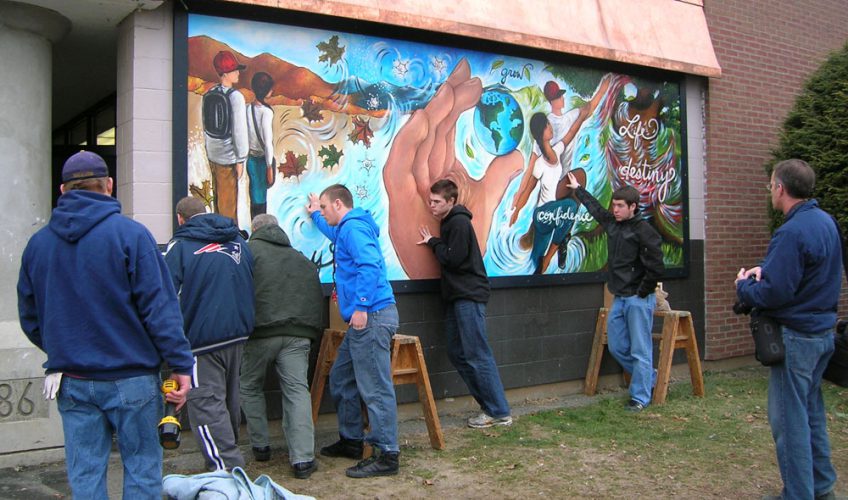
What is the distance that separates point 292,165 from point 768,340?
380cm

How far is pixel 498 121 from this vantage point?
783 centimetres

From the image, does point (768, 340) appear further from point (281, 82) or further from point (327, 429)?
point (281, 82)

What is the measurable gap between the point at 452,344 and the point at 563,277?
1.89m

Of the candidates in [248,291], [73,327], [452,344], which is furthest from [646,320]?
[73,327]

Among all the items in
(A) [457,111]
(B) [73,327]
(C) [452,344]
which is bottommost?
(C) [452,344]

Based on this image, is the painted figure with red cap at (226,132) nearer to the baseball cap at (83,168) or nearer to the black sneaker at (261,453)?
the black sneaker at (261,453)

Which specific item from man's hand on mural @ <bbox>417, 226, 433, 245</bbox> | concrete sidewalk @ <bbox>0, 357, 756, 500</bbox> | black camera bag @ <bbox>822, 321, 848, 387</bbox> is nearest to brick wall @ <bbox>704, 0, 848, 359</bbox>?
concrete sidewalk @ <bbox>0, 357, 756, 500</bbox>

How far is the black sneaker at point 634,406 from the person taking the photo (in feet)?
24.7

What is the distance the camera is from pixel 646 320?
768cm

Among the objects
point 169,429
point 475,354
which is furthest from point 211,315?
point 475,354

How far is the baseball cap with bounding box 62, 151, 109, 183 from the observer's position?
3723 millimetres

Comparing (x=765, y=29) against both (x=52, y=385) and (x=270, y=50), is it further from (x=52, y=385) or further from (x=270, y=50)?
(x=52, y=385)

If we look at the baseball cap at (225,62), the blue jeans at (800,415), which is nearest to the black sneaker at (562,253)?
the blue jeans at (800,415)

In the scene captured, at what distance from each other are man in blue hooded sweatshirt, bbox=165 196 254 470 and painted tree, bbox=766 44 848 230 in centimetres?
622
